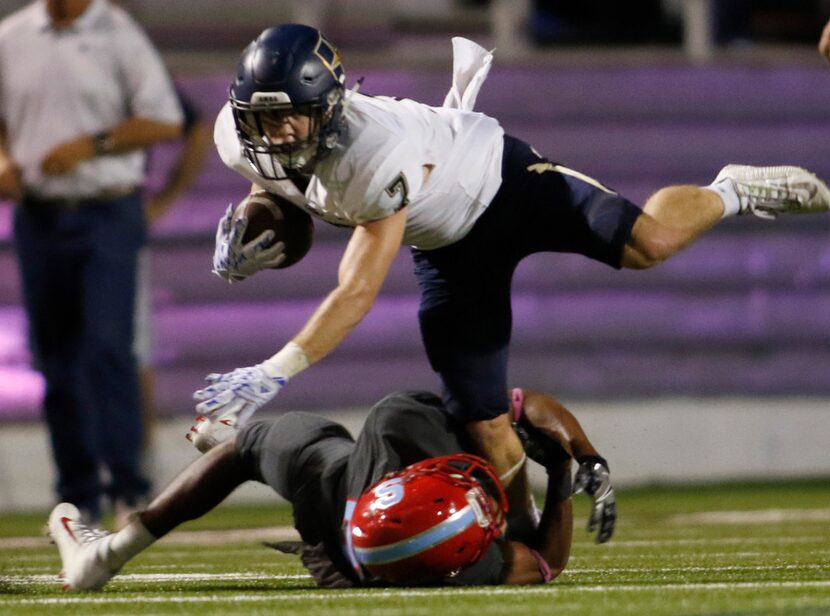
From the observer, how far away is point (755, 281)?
9078 mm

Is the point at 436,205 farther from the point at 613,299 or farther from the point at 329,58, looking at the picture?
the point at 613,299

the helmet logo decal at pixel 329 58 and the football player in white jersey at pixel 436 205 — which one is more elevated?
the helmet logo decal at pixel 329 58

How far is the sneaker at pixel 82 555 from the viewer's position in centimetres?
455

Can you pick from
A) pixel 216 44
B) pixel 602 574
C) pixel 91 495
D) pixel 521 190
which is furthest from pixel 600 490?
pixel 216 44

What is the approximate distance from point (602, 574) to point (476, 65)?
1575mm

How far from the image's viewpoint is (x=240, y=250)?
5.12 metres

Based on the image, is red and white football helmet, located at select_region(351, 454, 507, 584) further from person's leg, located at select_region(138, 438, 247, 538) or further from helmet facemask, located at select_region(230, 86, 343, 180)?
helmet facemask, located at select_region(230, 86, 343, 180)

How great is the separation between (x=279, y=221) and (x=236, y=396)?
0.98 m

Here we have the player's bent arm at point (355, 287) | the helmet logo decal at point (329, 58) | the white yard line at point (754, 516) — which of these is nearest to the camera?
the player's bent arm at point (355, 287)

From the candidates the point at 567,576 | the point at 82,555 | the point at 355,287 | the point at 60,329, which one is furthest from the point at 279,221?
the point at 60,329

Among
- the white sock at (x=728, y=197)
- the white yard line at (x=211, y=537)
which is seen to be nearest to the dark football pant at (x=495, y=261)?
the white sock at (x=728, y=197)

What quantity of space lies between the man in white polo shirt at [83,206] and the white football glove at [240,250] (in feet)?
6.85

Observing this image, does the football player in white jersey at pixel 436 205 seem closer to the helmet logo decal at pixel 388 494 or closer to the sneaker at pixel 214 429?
the sneaker at pixel 214 429

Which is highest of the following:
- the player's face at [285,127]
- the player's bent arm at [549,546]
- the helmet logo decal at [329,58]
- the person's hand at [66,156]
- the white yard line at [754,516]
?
the helmet logo decal at [329,58]
